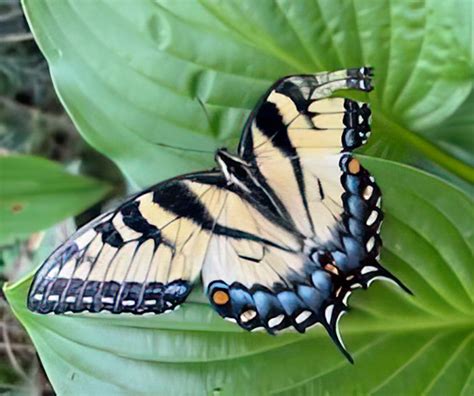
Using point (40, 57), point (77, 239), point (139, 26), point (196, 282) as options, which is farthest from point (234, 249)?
point (40, 57)

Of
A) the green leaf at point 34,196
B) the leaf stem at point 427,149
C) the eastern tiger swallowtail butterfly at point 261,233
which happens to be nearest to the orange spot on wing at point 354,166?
the eastern tiger swallowtail butterfly at point 261,233

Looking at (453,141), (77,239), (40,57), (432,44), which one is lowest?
(40,57)

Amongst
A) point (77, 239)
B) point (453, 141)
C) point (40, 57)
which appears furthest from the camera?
point (40, 57)

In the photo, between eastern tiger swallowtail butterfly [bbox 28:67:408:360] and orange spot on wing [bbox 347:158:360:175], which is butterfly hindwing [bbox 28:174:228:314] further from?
orange spot on wing [bbox 347:158:360:175]

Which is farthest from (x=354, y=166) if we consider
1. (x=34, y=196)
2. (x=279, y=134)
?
(x=34, y=196)

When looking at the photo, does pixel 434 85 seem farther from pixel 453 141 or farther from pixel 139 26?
pixel 139 26

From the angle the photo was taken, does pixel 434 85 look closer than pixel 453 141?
Yes

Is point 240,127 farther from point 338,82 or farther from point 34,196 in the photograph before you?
point 34,196

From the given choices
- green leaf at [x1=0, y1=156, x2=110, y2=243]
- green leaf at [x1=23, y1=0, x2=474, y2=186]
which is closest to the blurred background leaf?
green leaf at [x1=23, y1=0, x2=474, y2=186]
